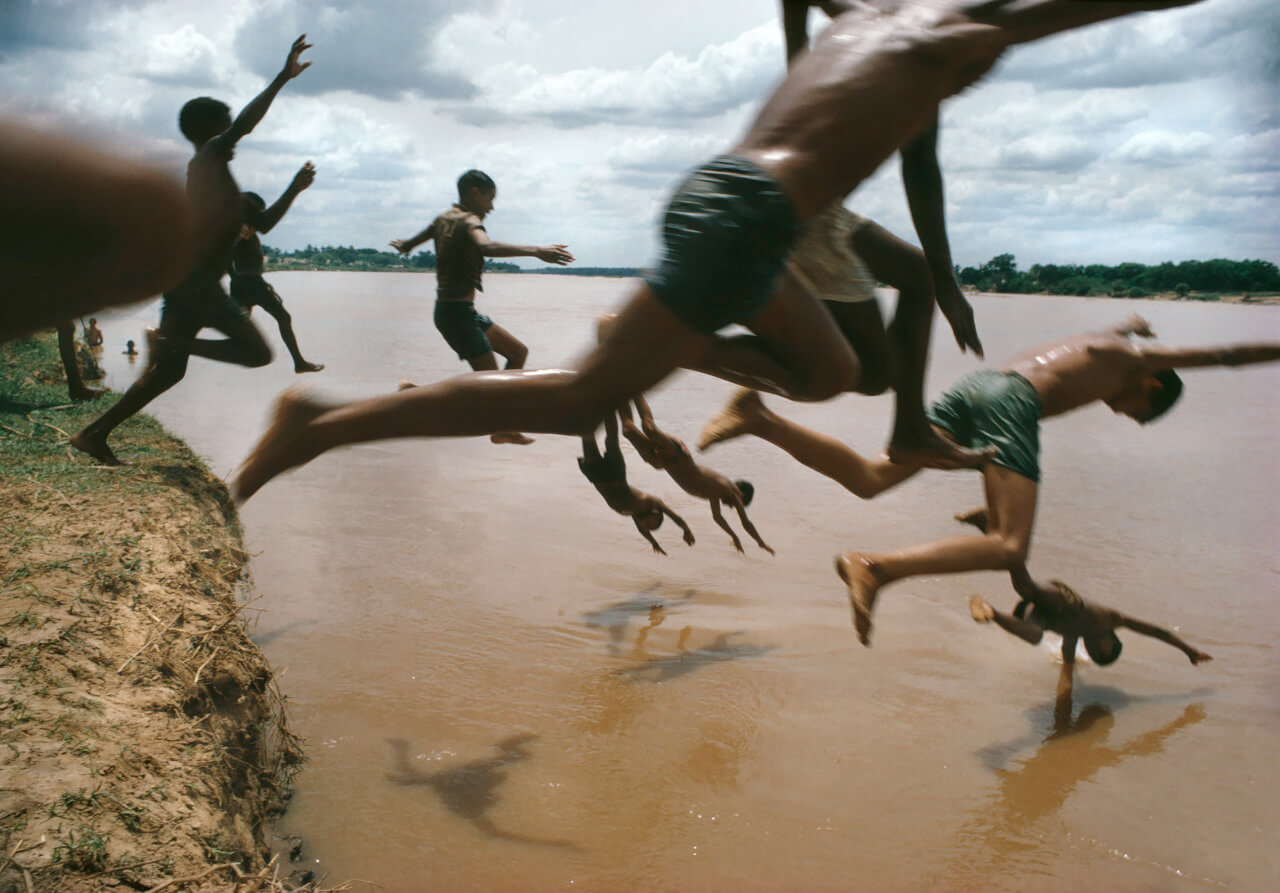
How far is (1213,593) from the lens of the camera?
5996 millimetres

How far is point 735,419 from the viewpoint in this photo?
13.9ft

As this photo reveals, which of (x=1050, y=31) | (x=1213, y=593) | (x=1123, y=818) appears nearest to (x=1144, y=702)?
(x=1123, y=818)

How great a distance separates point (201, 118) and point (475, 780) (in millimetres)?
4574

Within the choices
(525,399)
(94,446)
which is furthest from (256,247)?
(525,399)

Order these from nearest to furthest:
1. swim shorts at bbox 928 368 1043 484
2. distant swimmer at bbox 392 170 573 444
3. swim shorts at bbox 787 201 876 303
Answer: swim shorts at bbox 787 201 876 303 → swim shorts at bbox 928 368 1043 484 → distant swimmer at bbox 392 170 573 444

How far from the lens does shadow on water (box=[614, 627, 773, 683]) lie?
471cm

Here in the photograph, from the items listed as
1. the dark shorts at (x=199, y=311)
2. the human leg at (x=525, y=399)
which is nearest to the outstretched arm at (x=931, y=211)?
the human leg at (x=525, y=399)

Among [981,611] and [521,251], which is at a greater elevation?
[521,251]

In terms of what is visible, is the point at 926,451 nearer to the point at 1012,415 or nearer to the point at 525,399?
the point at 1012,415

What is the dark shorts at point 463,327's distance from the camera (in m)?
6.79

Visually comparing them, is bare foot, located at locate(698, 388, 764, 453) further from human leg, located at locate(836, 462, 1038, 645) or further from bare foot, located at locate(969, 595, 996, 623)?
bare foot, located at locate(969, 595, 996, 623)

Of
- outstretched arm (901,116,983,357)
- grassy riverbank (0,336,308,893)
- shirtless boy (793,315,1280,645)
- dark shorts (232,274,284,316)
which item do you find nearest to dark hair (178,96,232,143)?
dark shorts (232,274,284,316)

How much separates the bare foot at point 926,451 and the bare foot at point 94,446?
15.8 feet

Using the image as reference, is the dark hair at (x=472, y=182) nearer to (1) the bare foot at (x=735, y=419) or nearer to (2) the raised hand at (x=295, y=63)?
(2) the raised hand at (x=295, y=63)
